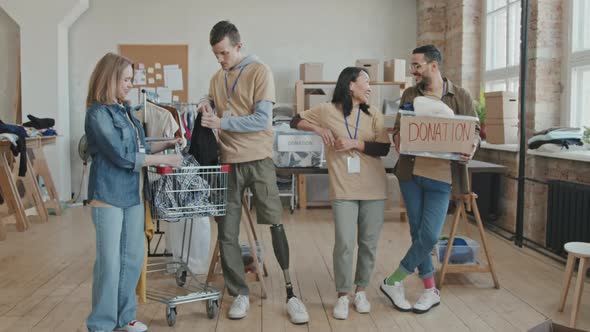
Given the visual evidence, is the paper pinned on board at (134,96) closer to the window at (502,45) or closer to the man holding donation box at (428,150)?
the window at (502,45)

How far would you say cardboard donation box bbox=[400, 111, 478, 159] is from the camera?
10.2 feet

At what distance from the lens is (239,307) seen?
330 centimetres

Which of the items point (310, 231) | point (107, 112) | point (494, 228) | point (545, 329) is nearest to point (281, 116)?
point (310, 231)

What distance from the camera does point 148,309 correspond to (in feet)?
11.3

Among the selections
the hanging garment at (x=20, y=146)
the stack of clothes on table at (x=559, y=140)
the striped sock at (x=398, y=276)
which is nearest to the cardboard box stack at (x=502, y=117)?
the stack of clothes on table at (x=559, y=140)

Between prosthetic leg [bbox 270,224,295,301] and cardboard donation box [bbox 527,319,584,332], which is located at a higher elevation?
cardboard donation box [bbox 527,319,584,332]

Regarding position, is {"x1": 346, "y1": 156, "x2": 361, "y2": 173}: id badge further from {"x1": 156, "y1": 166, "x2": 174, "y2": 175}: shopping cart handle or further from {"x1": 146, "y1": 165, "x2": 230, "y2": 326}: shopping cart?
{"x1": 156, "y1": 166, "x2": 174, "y2": 175}: shopping cart handle

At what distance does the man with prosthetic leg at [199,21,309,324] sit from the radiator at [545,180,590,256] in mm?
2295

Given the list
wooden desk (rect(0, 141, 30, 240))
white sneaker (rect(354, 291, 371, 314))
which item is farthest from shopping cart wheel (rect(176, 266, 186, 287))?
wooden desk (rect(0, 141, 30, 240))

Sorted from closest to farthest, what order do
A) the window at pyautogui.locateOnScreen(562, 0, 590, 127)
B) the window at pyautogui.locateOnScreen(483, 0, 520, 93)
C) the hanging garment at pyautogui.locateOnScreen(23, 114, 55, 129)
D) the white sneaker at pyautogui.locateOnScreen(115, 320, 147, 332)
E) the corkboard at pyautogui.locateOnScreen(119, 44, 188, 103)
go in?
the white sneaker at pyautogui.locateOnScreen(115, 320, 147, 332) < the window at pyautogui.locateOnScreen(562, 0, 590, 127) < the window at pyautogui.locateOnScreen(483, 0, 520, 93) < the hanging garment at pyautogui.locateOnScreen(23, 114, 55, 129) < the corkboard at pyautogui.locateOnScreen(119, 44, 188, 103)

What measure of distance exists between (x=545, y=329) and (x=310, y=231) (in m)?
4.13

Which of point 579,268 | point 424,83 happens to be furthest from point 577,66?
point 579,268

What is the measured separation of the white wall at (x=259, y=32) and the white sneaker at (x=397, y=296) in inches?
190

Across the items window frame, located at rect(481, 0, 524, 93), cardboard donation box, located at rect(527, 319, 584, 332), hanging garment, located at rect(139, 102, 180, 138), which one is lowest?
cardboard donation box, located at rect(527, 319, 584, 332)
